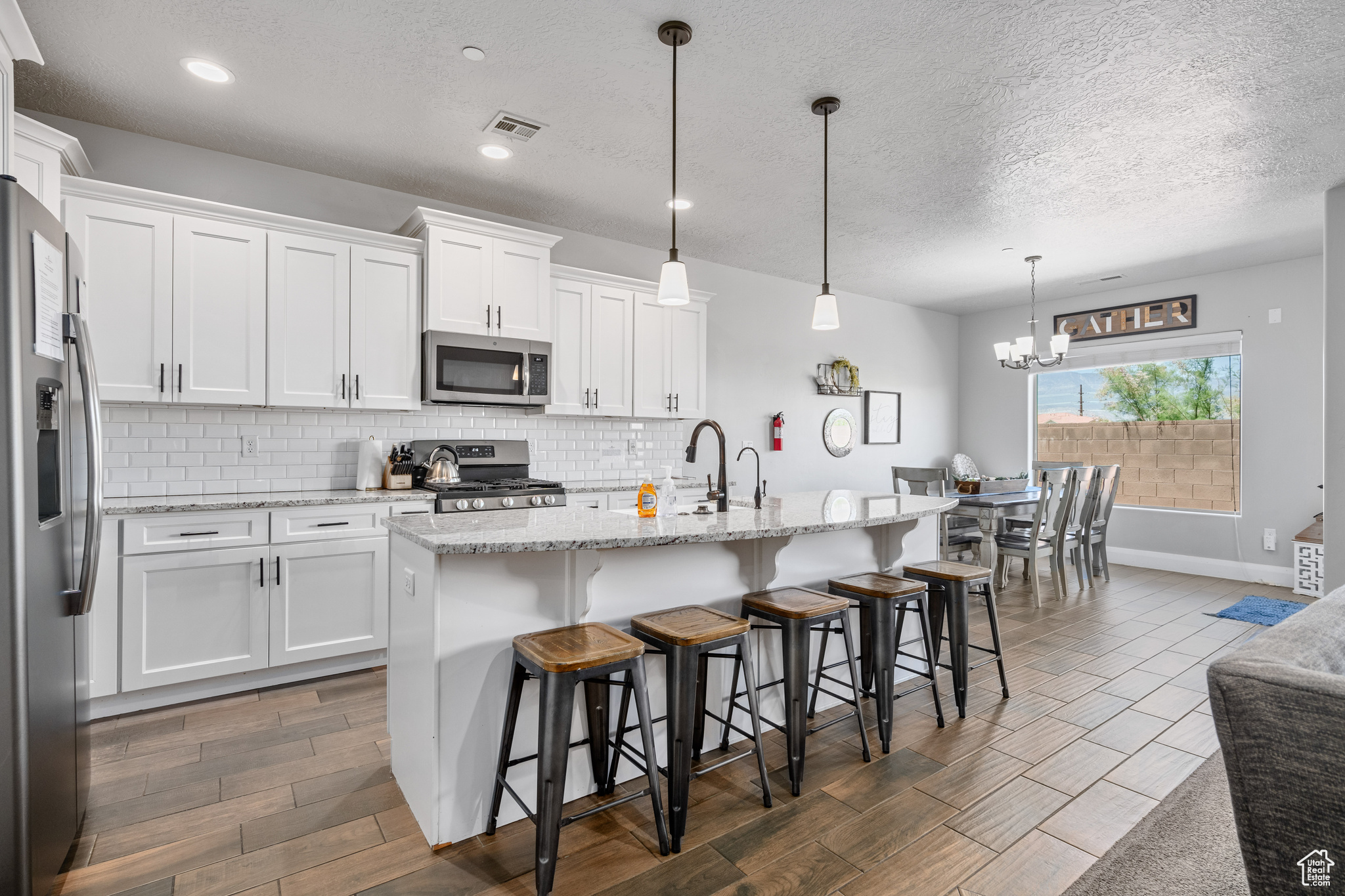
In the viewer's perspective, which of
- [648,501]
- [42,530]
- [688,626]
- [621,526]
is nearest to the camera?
[42,530]

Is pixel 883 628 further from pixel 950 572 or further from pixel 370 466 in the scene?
pixel 370 466

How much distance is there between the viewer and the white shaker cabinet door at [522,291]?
3.96 meters

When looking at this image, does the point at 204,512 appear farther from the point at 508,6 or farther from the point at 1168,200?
the point at 1168,200

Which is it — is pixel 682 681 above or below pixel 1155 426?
below

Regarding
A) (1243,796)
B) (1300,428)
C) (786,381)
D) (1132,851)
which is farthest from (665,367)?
(1300,428)

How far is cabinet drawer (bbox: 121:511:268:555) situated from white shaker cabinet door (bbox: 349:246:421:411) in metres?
0.81

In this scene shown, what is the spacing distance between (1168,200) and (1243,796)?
14.1 ft

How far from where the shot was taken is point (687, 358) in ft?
16.2

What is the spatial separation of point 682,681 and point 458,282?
279 cm

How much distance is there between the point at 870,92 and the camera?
2.81 meters

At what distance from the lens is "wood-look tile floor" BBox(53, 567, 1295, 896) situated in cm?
177

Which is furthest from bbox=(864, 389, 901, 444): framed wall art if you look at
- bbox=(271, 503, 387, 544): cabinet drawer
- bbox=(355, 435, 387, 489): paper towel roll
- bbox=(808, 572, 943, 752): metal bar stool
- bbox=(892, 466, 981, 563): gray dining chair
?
bbox=(271, 503, 387, 544): cabinet drawer

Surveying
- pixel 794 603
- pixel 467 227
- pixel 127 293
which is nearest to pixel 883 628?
pixel 794 603

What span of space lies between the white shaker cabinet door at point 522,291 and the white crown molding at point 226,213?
480 mm
